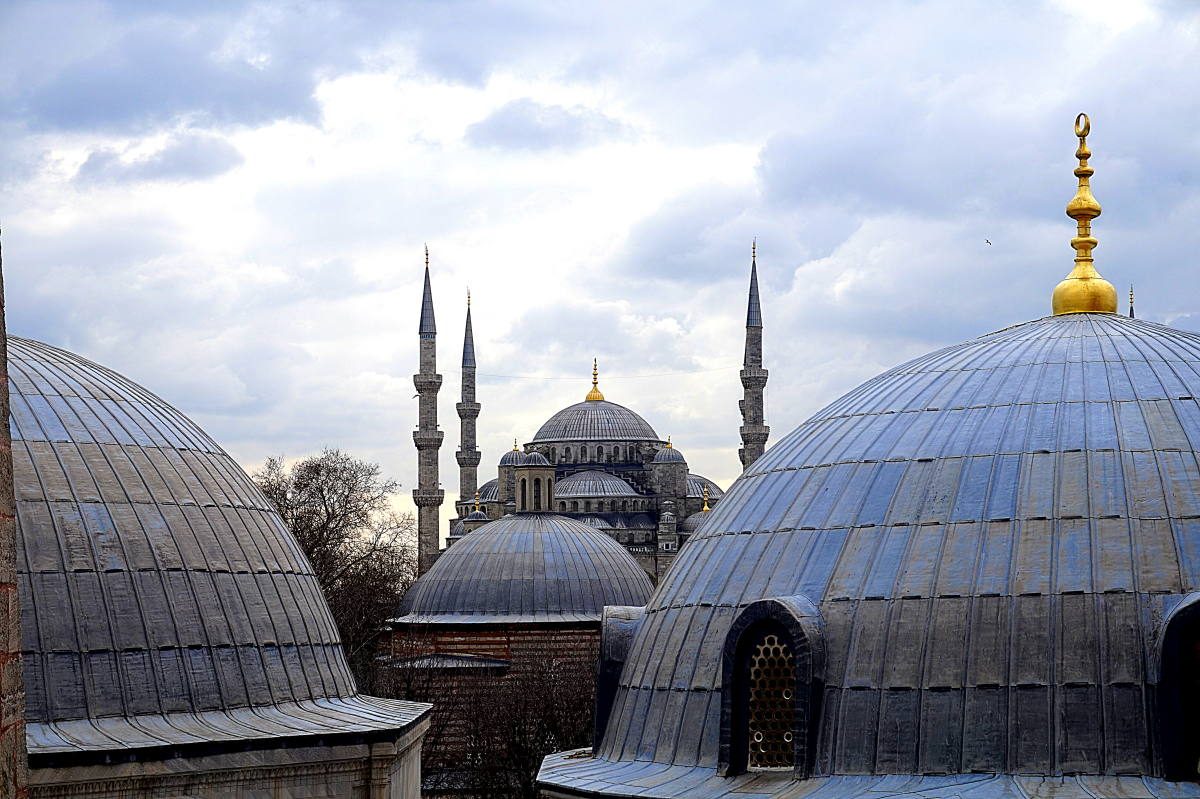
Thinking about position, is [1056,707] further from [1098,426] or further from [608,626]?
[608,626]

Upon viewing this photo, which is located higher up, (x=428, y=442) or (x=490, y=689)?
(x=428, y=442)

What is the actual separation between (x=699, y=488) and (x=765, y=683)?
7705cm

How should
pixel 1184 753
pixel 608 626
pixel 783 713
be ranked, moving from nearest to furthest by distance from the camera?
pixel 1184 753 → pixel 783 713 → pixel 608 626

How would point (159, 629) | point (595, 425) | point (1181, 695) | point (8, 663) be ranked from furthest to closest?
1. point (595, 425)
2. point (159, 629)
3. point (1181, 695)
4. point (8, 663)

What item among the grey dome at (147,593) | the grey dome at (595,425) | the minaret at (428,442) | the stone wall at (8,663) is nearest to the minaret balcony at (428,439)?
the minaret at (428,442)

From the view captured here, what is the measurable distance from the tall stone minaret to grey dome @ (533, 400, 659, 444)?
25.9ft

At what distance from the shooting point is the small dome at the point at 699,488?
87812 mm

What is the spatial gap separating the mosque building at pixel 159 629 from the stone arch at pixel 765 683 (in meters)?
4.26

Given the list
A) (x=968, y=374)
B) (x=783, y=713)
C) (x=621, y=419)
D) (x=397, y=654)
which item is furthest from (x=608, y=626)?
(x=621, y=419)

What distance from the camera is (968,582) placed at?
1242 centimetres

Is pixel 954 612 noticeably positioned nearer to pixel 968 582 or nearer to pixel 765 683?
pixel 968 582

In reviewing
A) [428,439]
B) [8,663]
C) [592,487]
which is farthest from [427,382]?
[8,663]

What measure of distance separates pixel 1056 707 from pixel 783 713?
6.64 ft

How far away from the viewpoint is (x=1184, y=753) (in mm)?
11508
